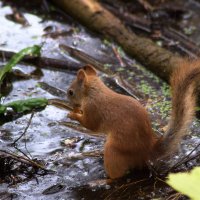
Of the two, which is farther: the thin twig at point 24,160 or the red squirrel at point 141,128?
the thin twig at point 24,160

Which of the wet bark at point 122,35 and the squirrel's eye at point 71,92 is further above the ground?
the wet bark at point 122,35

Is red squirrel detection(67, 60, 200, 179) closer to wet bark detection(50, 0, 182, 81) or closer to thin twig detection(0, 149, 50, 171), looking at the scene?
thin twig detection(0, 149, 50, 171)

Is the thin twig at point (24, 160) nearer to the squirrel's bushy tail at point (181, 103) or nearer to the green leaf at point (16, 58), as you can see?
the squirrel's bushy tail at point (181, 103)

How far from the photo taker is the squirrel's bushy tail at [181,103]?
3.36 metres

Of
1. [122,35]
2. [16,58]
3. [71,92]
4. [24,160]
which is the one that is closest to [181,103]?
[71,92]

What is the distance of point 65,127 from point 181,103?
1411 millimetres

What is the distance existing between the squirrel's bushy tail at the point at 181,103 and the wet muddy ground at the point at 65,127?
0.97 ft

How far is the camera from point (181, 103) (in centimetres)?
339

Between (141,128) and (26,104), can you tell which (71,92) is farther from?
(141,128)

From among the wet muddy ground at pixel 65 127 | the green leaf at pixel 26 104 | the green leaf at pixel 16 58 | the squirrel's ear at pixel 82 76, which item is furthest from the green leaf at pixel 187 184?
the green leaf at pixel 16 58

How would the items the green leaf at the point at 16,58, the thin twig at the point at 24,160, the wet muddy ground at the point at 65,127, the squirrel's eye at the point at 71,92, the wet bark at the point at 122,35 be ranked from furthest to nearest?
1. the wet bark at the point at 122,35
2. the green leaf at the point at 16,58
3. the squirrel's eye at the point at 71,92
4. the thin twig at the point at 24,160
5. the wet muddy ground at the point at 65,127

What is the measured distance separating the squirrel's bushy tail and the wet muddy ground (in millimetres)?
295

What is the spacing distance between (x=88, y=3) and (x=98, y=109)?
312 cm

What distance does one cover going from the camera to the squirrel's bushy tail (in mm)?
3359
